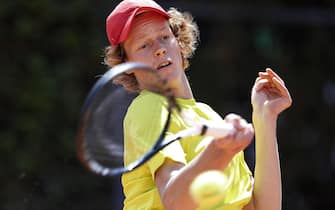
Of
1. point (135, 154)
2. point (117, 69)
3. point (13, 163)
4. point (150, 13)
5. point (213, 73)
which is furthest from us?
point (213, 73)

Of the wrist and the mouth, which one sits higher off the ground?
the mouth

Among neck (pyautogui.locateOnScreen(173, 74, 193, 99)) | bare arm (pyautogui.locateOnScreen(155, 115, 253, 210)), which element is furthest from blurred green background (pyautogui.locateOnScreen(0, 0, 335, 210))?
bare arm (pyautogui.locateOnScreen(155, 115, 253, 210))

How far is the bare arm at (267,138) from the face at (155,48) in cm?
26

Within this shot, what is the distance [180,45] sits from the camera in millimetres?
3010

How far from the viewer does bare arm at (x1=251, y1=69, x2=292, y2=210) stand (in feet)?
9.18

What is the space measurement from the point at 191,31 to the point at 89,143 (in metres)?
0.86

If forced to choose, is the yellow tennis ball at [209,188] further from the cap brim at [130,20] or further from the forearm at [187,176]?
the cap brim at [130,20]

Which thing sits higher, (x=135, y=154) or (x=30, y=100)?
(x=135, y=154)

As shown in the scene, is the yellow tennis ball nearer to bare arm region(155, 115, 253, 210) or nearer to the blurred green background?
bare arm region(155, 115, 253, 210)

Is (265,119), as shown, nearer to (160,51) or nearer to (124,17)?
(160,51)

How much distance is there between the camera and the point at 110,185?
20.7 ft

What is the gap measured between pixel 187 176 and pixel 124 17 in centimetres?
60

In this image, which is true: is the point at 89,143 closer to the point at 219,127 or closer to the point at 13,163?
the point at 219,127

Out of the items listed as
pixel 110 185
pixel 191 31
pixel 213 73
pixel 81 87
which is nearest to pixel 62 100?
pixel 81 87
